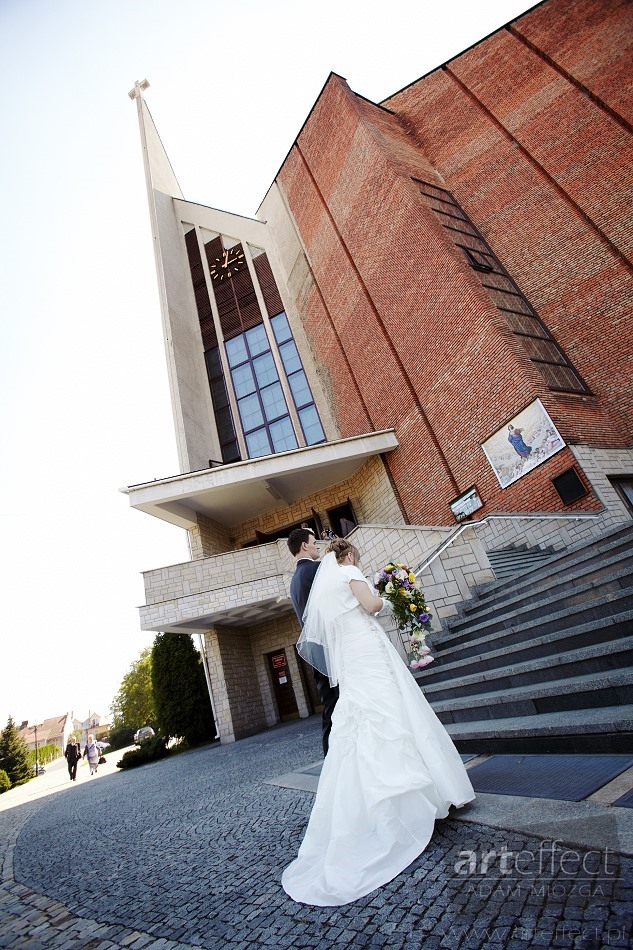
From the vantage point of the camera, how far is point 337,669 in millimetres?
3023

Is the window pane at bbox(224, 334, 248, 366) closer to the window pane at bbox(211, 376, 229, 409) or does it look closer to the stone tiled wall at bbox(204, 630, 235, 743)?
the window pane at bbox(211, 376, 229, 409)

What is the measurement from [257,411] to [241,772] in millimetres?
14951

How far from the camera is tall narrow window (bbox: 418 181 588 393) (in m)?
12.3

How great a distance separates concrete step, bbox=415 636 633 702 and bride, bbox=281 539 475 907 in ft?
6.20

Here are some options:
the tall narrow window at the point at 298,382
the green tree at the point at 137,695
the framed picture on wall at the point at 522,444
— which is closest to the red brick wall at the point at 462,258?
the framed picture on wall at the point at 522,444

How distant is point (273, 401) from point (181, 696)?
1195 cm

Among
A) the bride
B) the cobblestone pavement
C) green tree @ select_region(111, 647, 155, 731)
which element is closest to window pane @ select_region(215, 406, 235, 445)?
the cobblestone pavement

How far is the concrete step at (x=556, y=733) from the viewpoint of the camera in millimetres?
2865

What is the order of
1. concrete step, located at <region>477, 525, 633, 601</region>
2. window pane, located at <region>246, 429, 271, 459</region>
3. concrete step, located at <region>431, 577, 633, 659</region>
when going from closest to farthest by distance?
1. concrete step, located at <region>431, 577, 633, 659</region>
2. concrete step, located at <region>477, 525, 633, 601</region>
3. window pane, located at <region>246, 429, 271, 459</region>

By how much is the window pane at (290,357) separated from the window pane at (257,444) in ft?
10.8

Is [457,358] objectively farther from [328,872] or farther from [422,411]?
[328,872]

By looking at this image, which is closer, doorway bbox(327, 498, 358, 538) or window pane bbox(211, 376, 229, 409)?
doorway bbox(327, 498, 358, 538)

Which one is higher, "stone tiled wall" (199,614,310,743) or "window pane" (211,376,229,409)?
"window pane" (211,376,229,409)

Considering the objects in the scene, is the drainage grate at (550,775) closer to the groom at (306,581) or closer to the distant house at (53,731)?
the groom at (306,581)
